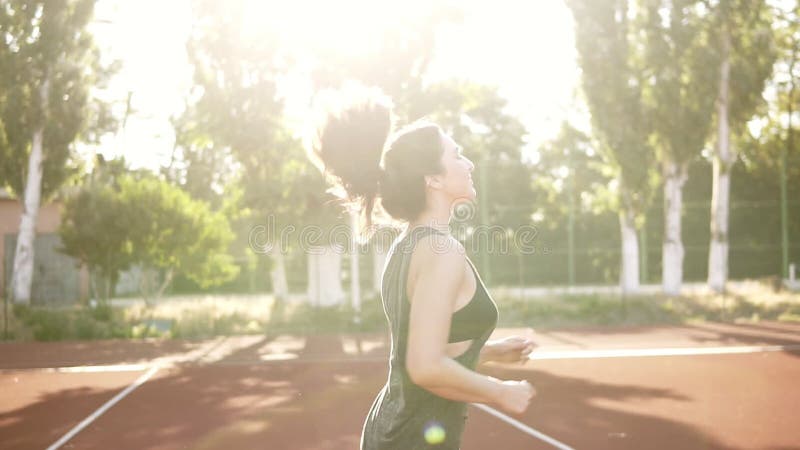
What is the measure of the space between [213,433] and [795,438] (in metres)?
5.95

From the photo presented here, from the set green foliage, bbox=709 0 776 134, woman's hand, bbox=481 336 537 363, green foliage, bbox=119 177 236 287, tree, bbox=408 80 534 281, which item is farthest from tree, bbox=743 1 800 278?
woman's hand, bbox=481 336 537 363

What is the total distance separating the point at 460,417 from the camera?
8.71 ft

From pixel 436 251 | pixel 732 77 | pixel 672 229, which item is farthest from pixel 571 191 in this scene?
pixel 436 251

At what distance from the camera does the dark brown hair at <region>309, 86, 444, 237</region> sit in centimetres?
261

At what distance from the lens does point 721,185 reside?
23.5 m

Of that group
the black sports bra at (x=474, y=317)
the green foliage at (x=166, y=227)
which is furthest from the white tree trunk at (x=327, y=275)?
the black sports bra at (x=474, y=317)

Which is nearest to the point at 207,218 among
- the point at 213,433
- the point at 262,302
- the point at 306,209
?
the point at 306,209

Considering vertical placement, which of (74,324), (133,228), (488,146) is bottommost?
(74,324)

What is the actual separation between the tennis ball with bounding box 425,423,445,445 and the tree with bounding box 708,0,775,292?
21.6 m

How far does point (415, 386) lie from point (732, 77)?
74.7 ft

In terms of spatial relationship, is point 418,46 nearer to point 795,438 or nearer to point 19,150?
point 19,150

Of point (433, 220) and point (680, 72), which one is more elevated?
point (680, 72)

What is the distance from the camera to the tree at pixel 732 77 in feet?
74.6

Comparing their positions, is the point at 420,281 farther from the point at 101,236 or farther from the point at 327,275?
the point at 327,275
